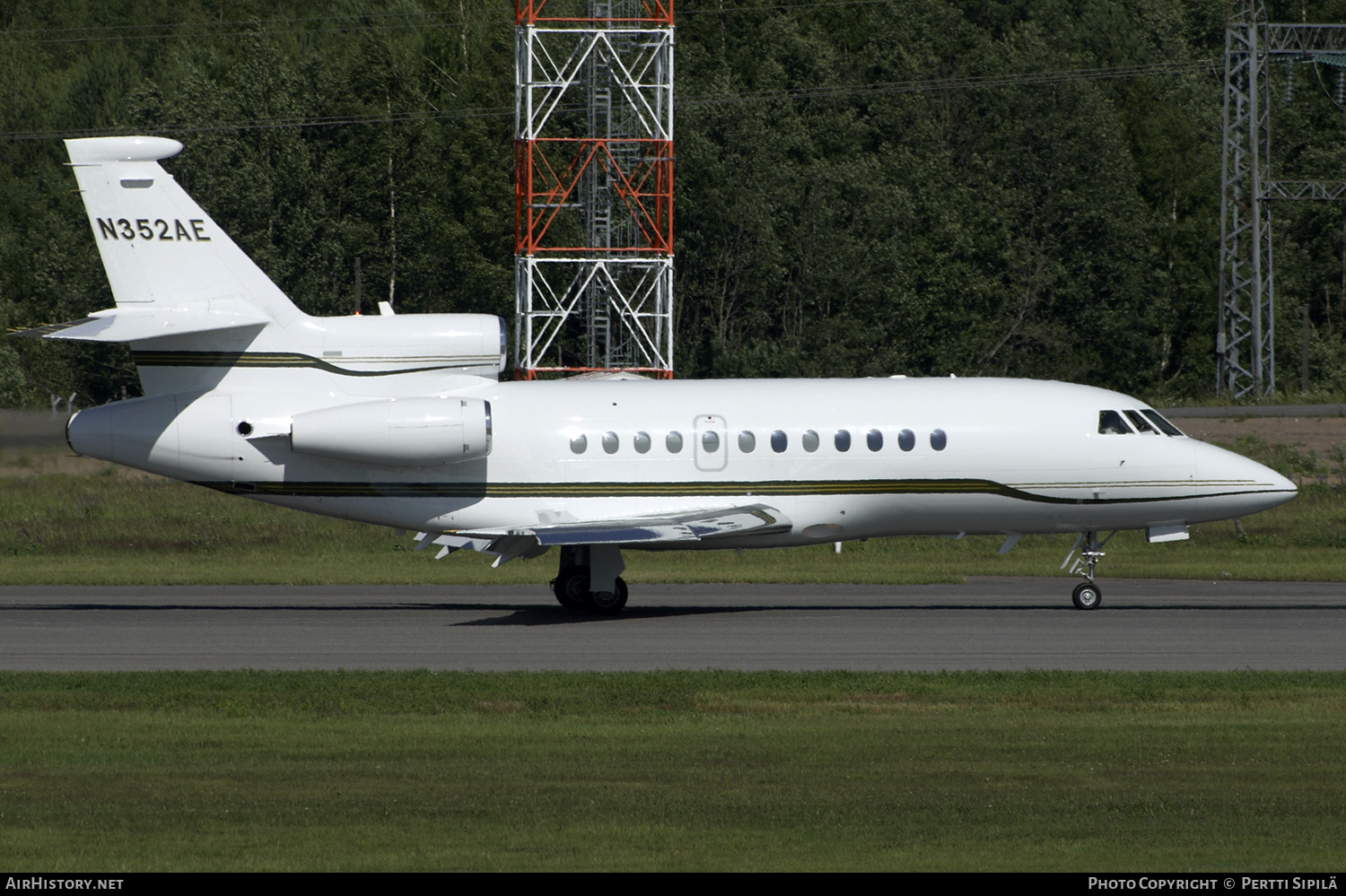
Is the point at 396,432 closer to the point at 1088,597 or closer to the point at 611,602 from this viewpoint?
the point at 611,602

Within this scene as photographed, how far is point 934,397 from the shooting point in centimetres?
2433

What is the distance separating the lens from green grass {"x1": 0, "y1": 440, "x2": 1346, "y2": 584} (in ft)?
97.3

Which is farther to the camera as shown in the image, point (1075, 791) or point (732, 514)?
point (732, 514)

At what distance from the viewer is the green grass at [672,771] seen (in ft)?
33.4

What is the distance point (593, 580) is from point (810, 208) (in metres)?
42.6

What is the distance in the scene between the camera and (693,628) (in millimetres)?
22094

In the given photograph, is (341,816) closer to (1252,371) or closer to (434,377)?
(434,377)

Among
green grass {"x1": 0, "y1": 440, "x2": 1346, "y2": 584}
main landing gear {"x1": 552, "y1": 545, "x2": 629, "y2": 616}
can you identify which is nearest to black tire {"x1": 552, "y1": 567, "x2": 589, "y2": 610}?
main landing gear {"x1": 552, "y1": 545, "x2": 629, "y2": 616}

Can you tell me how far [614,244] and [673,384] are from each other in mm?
27007

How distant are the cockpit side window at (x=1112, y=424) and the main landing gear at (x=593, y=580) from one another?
300 inches

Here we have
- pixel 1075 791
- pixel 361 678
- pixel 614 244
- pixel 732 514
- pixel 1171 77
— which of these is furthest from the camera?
pixel 1171 77

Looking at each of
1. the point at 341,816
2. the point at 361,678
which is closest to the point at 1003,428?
the point at 361,678

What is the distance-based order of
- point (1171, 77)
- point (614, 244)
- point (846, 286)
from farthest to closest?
1. point (1171, 77)
2. point (846, 286)
3. point (614, 244)

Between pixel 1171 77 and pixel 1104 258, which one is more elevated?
pixel 1171 77
